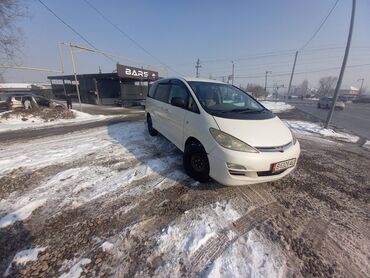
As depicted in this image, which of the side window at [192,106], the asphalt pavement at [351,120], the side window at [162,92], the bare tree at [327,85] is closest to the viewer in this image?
the side window at [192,106]

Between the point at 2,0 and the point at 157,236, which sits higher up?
the point at 2,0

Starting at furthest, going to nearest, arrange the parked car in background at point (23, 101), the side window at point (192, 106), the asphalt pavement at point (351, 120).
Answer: the parked car in background at point (23, 101), the asphalt pavement at point (351, 120), the side window at point (192, 106)

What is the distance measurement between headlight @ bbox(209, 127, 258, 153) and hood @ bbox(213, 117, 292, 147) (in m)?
0.06

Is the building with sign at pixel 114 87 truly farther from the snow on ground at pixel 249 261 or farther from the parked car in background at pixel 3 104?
the snow on ground at pixel 249 261

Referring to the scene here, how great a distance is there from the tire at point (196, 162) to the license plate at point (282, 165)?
1.01m

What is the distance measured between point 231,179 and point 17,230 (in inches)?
112

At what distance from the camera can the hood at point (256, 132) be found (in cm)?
283

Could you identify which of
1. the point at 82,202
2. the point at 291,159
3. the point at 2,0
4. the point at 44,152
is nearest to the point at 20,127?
the point at 44,152

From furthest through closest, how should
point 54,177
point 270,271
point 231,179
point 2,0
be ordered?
point 2,0, point 54,177, point 231,179, point 270,271

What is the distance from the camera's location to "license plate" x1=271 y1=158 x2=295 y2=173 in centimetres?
280

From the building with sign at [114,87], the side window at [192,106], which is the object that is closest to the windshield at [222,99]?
the side window at [192,106]

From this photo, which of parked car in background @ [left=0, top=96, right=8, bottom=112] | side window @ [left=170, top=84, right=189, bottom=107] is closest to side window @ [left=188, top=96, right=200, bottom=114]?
side window @ [left=170, top=84, right=189, bottom=107]

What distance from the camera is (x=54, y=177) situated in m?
3.62

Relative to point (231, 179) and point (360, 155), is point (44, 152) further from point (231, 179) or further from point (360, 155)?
point (360, 155)
